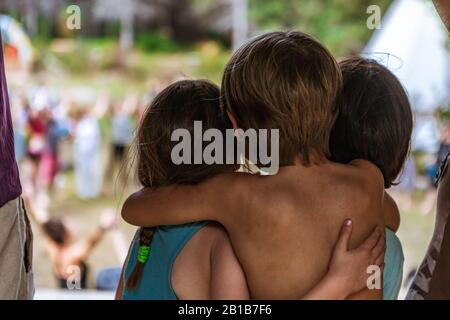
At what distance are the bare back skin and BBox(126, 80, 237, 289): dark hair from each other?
52 millimetres

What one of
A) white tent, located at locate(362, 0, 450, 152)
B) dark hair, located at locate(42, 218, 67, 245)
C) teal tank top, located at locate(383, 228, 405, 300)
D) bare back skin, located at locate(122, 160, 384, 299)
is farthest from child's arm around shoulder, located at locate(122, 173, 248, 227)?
white tent, located at locate(362, 0, 450, 152)

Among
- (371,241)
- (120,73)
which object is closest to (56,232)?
(120,73)

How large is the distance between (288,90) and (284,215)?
6.8 inches

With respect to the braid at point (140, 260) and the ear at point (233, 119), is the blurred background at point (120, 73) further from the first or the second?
the ear at point (233, 119)

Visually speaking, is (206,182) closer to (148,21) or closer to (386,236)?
(386,236)

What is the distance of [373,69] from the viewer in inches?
48.3

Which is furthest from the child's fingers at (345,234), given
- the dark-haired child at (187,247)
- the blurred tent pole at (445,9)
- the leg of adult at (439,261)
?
the blurred tent pole at (445,9)

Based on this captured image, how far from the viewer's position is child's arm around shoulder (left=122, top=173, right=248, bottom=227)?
1077mm

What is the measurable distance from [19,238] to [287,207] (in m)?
0.44

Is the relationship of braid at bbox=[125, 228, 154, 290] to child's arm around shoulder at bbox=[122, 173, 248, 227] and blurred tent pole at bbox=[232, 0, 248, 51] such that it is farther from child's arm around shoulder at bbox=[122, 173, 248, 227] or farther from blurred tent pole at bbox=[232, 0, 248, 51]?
blurred tent pole at bbox=[232, 0, 248, 51]

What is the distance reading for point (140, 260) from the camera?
1.16 m

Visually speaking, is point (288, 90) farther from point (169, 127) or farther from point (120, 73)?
point (120, 73)

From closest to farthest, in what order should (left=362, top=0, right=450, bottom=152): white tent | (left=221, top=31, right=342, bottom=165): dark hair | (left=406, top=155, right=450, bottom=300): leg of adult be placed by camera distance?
(left=221, top=31, right=342, bottom=165): dark hair
(left=406, top=155, right=450, bottom=300): leg of adult
(left=362, top=0, right=450, bottom=152): white tent
